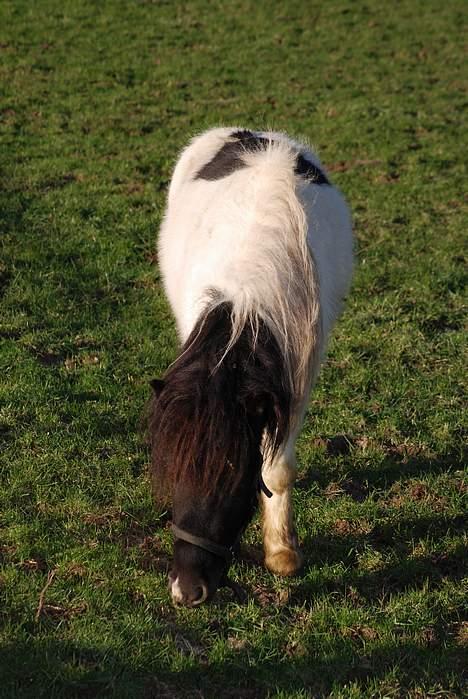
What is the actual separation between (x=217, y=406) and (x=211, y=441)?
0.13 meters

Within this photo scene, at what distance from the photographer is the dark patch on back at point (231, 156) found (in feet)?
16.2

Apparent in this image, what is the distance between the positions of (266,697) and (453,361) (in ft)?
12.1

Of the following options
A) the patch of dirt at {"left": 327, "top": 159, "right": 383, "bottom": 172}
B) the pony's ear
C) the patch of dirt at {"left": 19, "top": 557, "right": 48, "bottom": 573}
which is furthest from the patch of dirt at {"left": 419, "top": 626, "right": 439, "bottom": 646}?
the patch of dirt at {"left": 327, "top": 159, "right": 383, "bottom": 172}

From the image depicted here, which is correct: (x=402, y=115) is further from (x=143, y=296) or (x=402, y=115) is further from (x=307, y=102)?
(x=143, y=296)

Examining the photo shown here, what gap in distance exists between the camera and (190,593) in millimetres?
3258

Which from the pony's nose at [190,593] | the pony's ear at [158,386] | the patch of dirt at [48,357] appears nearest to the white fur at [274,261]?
the pony's ear at [158,386]

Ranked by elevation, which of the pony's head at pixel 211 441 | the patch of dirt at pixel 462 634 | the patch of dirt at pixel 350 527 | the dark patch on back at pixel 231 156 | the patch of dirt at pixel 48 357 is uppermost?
the dark patch on back at pixel 231 156

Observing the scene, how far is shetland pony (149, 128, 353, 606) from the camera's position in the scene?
3217mm

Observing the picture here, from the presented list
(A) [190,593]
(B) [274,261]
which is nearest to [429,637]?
(A) [190,593]

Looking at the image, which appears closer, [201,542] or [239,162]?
A: [201,542]

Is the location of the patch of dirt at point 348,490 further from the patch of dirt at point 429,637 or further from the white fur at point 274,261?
the patch of dirt at point 429,637

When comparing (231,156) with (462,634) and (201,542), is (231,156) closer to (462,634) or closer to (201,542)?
(201,542)

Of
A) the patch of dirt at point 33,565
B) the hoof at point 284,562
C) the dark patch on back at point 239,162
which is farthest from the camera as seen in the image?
the dark patch on back at point 239,162

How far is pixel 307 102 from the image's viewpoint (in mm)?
13305
